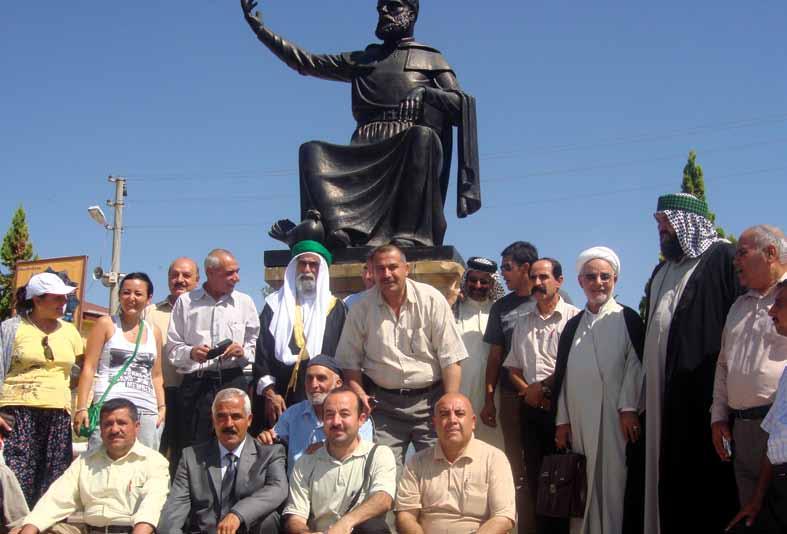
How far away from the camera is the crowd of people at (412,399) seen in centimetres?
432

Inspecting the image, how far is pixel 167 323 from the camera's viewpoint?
5.92 meters

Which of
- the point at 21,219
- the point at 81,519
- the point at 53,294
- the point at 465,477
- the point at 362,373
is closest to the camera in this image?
the point at 465,477

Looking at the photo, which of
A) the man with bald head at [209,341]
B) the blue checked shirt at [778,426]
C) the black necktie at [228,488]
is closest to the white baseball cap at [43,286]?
the man with bald head at [209,341]

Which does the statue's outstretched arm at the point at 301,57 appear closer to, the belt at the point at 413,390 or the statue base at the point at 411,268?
the statue base at the point at 411,268

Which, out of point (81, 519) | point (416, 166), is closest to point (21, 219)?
point (416, 166)

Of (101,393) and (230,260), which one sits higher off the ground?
(230,260)

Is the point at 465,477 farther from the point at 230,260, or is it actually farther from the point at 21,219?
the point at 21,219

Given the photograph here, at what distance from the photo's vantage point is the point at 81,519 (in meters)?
4.62

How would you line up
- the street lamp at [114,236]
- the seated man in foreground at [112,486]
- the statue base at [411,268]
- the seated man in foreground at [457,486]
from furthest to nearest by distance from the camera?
the street lamp at [114,236] < the statue base at [411,268] < the seated man in foreground at [112,486] < the seated man in foreground at [457,486]

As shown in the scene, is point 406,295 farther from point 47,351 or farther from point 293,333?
point 47,351

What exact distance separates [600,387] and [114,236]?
67.8ft

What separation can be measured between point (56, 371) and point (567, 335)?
3.03 metres

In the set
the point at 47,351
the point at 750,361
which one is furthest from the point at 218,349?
the point at 750,361

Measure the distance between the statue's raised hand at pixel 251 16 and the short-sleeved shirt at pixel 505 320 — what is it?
385cm
